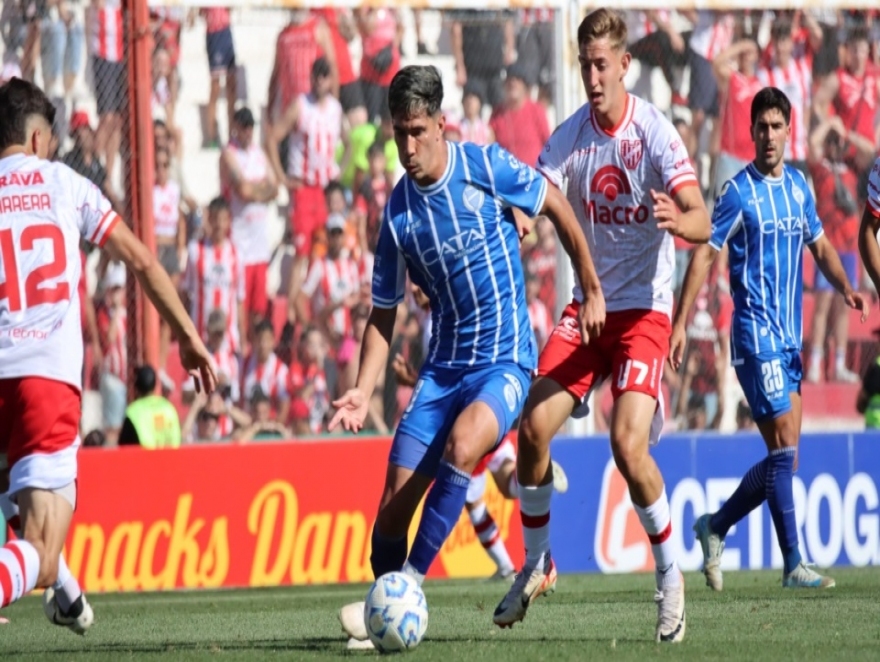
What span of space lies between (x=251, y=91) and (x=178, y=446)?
12.7 feet

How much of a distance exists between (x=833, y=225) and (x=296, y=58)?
556cm

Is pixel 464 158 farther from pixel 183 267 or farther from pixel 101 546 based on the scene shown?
pixel 183 267

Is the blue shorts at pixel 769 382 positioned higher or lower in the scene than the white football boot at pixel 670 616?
higher

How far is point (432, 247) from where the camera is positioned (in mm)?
7555

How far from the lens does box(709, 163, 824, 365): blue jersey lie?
35.3 feet

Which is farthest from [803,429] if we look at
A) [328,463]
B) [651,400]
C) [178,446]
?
[651,400]

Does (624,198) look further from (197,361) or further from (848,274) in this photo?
(848,274)

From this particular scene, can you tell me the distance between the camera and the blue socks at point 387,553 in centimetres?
754

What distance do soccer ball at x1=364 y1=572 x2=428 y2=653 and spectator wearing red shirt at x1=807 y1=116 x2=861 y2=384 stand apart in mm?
9981

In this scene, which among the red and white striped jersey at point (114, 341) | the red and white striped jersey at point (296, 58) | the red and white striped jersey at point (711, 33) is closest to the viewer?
the red and white striped jersey at point (114, 341)

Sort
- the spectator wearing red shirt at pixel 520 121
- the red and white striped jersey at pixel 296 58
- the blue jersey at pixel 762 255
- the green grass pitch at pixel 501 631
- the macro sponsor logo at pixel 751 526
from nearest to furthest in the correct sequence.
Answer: the green grass pitch at pixel 501 631, the blue jersey at pixel 762 255, the macro sponsor logo at pixel 751 526, the red and white striped jersey at pixel 296 58, the spectator wearing red shirt at pixel 520 121

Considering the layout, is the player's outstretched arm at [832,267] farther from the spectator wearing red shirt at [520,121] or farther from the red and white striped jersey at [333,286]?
the red and white striped jersey at [333,286]

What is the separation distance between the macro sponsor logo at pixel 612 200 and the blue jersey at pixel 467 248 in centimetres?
74

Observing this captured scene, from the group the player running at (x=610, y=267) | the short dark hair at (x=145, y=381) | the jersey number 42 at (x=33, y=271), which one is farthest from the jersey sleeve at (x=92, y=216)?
the short dark hair at (x=145, y=381)
